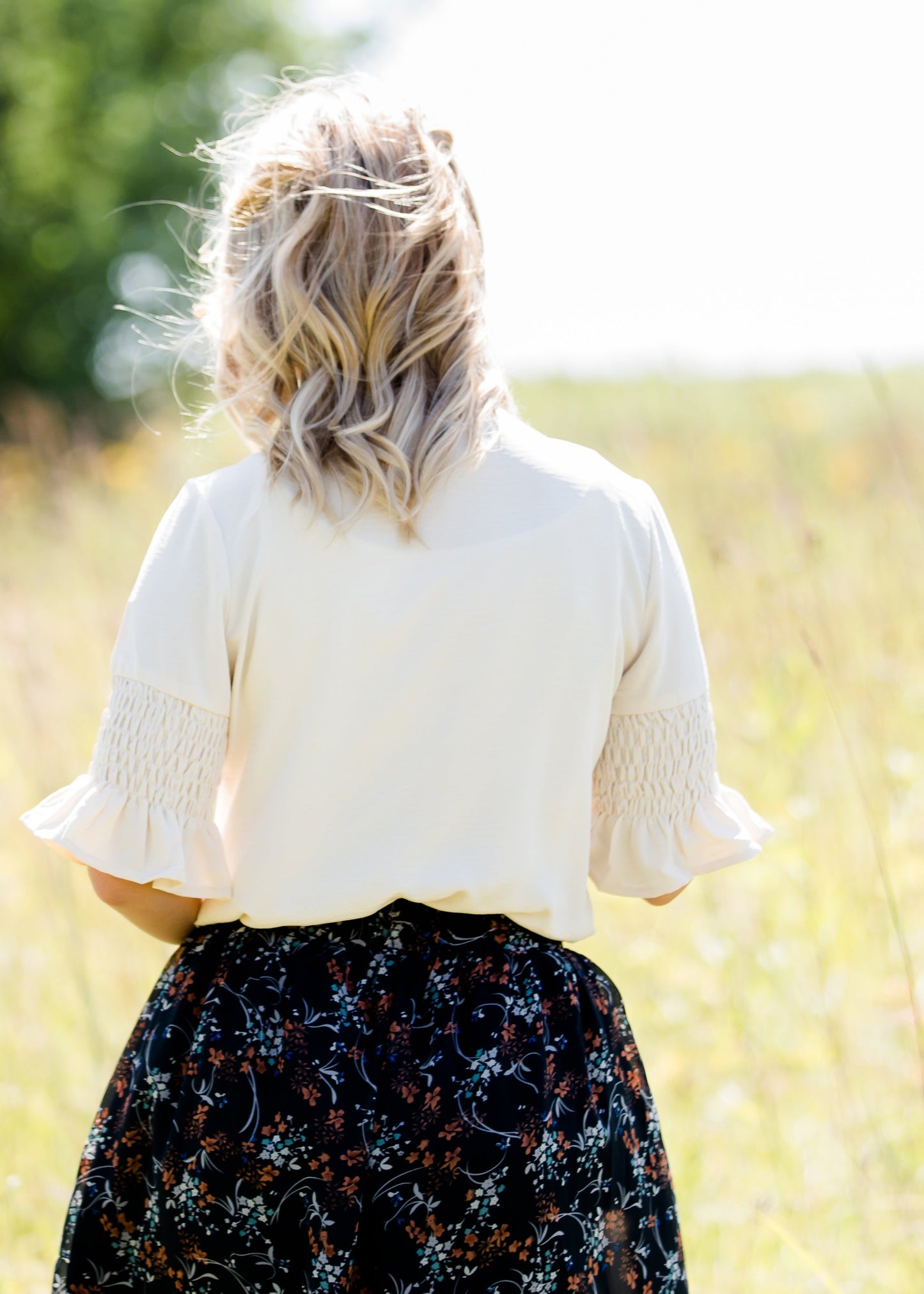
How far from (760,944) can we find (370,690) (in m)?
1.57

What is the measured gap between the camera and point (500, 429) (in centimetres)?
107

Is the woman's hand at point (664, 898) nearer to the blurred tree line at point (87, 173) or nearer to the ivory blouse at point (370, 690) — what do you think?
the ivory blouse at point (370, 690)

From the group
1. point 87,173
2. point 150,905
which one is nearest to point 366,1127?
point 150,905

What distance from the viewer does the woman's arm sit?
1.10 meters

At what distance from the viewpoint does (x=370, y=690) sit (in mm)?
1027

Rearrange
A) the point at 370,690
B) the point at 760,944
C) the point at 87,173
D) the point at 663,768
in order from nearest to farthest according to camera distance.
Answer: the point at 370,690 < the point at 663,768 < the point at 760,944 < the point at 87,173

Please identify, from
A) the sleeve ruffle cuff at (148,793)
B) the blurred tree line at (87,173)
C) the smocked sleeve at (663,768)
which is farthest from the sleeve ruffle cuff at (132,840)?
the blurred tree line at (87,173)

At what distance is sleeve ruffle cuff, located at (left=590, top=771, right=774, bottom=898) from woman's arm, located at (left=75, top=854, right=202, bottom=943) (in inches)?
18.7

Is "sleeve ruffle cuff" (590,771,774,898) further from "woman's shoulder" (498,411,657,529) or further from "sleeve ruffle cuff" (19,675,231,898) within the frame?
"sleeve ruffle cuff" (19,675,231,898)

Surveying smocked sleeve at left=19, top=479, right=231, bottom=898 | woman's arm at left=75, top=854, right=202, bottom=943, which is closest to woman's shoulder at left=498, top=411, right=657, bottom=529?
smocked sleeve at left=19, top=479, right=231, bottom=898

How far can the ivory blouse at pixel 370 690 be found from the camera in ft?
3.32

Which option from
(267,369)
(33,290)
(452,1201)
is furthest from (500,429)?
(33,290)

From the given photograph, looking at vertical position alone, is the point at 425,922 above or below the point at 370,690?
below

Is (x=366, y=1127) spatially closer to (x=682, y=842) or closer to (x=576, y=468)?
(x=682, y=842)
